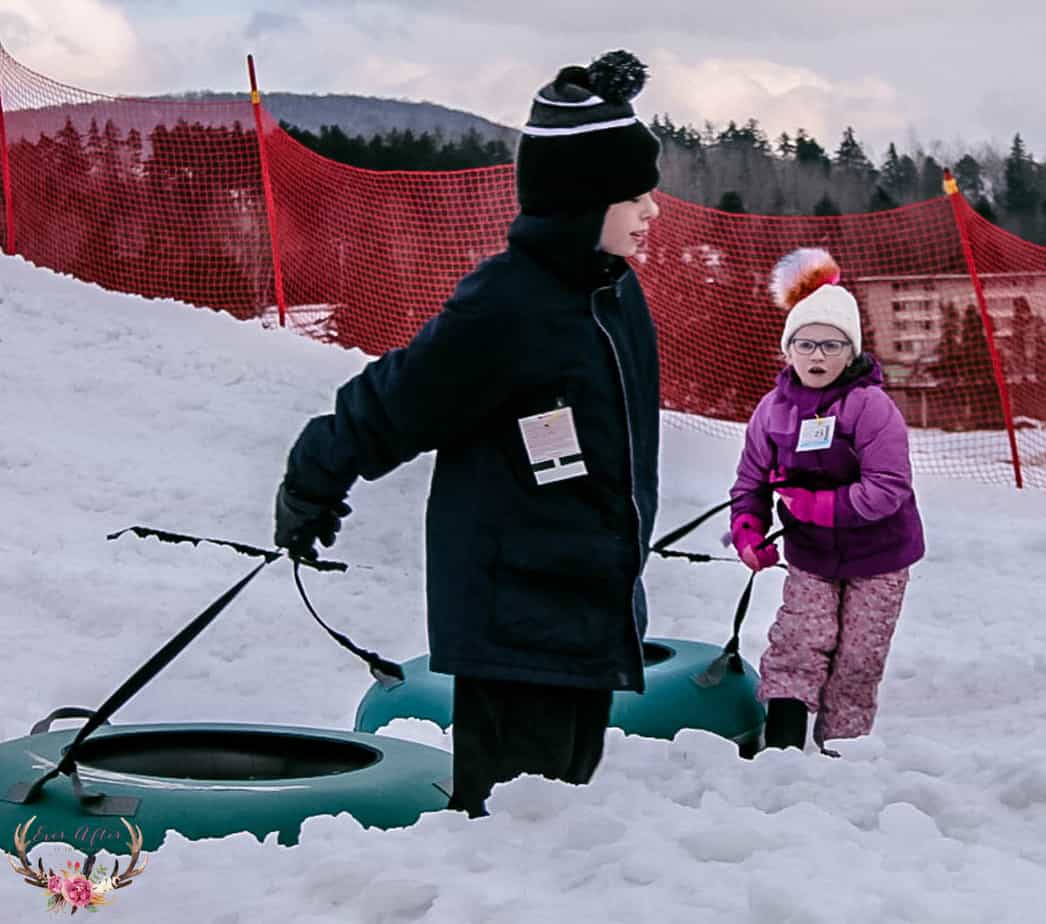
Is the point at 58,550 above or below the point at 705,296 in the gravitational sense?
below

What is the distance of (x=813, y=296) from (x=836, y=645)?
42.2 inches

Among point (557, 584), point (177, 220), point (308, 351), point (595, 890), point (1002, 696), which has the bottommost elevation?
point (1002, 696)

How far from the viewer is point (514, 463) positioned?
276 cm

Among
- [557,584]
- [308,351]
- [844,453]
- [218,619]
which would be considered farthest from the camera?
[308,351]

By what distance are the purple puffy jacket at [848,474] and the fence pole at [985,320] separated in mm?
6298

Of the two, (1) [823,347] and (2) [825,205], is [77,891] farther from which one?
(2) [825,205]

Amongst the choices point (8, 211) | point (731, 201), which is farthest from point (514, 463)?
point (731, 201)

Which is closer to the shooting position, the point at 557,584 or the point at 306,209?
the point at 557,584

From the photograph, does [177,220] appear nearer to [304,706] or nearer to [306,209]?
[306,209]

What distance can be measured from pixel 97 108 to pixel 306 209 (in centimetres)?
223

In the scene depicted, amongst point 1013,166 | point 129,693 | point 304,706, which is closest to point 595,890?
point 129,693

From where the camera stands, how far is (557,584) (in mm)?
2758

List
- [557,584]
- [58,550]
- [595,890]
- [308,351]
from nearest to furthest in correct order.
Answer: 1. [595,890]
2. [557,584]
3. [58,550]
4. [308,351]

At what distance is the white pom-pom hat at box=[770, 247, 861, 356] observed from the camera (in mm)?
4652
